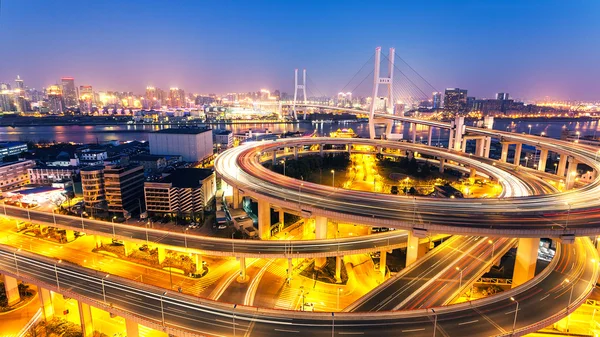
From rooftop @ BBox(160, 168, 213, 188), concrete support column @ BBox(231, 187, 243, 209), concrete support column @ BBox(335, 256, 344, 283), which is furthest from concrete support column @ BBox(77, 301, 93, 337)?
concrete support column @ BBox(231, 187, 243, 209)

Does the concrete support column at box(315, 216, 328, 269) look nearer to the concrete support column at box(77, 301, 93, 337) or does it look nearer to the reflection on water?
the concrete support column at box(77, 301, 93, 337)

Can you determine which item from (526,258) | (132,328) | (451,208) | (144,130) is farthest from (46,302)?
(144,130)

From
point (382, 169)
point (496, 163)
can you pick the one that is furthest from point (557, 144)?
point (382, 169)

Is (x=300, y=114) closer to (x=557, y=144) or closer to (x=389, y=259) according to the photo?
(x=557, y=144)

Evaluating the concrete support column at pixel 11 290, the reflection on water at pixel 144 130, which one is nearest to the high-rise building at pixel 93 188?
the concrete support column at pixel 11 290

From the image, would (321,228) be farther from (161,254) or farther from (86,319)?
(86,319)
